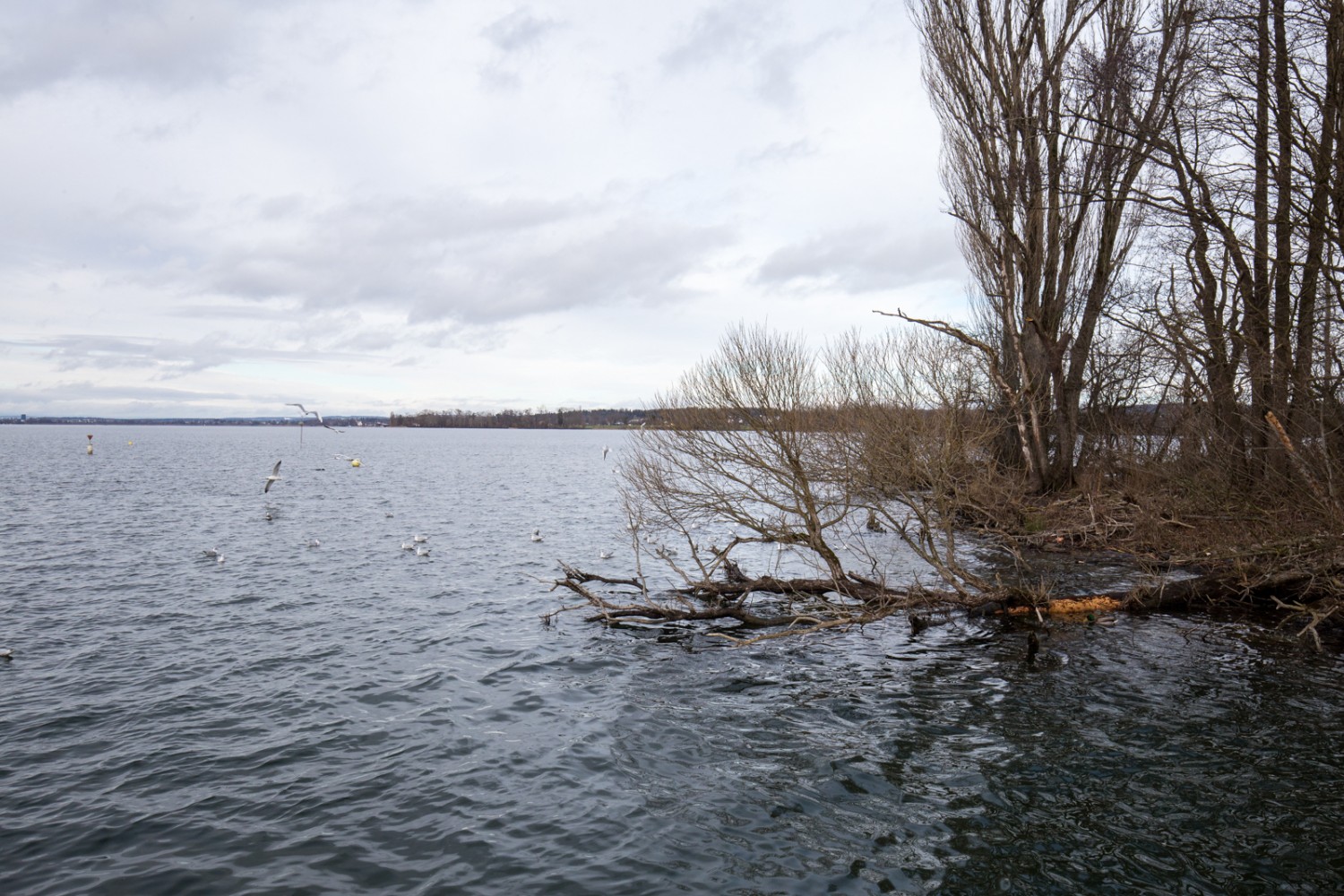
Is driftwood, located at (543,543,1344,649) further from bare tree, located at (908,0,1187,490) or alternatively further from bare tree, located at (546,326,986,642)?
bare tree, located at (908,0,1187,490)

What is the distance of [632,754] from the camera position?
964 cm

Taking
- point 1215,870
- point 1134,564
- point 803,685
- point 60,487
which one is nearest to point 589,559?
point 803,685

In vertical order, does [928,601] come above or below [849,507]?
below

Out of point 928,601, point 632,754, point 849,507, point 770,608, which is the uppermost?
point 849,507

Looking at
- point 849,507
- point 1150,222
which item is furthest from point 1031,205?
point 849,507

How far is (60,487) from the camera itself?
42.5 meters

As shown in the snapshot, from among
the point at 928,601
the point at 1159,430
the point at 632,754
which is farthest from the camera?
the point at 1159,430

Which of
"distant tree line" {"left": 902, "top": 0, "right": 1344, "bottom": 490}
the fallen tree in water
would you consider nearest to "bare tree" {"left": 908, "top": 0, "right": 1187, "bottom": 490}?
"distant tree line" {"left": 902, "top": 0, "right": 1344, "bottom": 490}

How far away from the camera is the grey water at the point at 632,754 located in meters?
7.10

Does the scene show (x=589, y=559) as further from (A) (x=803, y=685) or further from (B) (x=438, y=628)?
(A) (x=803, y=685)

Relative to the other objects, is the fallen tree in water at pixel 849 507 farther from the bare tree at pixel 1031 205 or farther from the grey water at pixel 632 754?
the bare tree at pixel 1031 205

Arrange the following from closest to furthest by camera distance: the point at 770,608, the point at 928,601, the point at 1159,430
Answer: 1. the point at 928,601
2. the point at 770,608
3. the point at 1159,430

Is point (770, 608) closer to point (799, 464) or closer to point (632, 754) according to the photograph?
point (799, 464)

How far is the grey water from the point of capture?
279 inches
